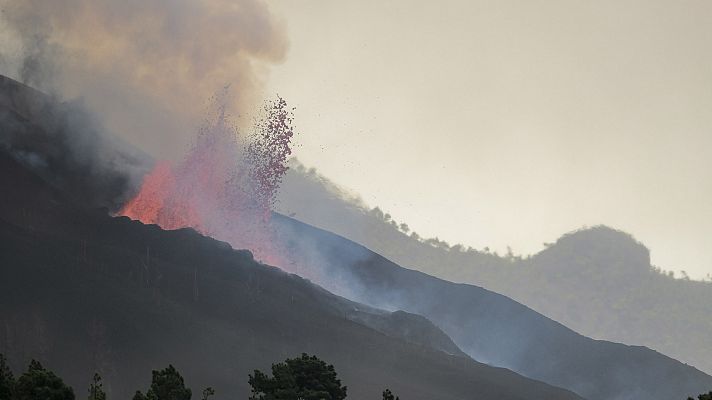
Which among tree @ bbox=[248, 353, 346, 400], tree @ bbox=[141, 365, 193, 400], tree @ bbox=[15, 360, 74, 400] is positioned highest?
tree @ bbox=[248, 353, 346, 400]

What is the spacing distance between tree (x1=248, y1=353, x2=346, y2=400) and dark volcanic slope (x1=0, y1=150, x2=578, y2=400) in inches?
2115

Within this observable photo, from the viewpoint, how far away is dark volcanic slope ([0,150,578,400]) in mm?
121500

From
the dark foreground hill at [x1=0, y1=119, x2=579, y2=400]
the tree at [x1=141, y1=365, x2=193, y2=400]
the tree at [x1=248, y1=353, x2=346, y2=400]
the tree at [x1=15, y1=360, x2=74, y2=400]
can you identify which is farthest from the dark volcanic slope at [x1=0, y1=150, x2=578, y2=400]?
the tree at [x1=15, y1=360, x2=74, y2=400]

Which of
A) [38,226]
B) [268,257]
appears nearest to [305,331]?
Answer: [38,226]

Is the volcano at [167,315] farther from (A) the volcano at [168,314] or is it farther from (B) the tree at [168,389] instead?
(B) the tree at [168,389]

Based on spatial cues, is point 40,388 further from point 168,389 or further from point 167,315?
point 167,315

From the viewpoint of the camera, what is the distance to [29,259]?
13238cm

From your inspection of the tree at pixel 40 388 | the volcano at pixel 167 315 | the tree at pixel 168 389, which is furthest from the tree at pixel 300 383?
the volcano at pixel 167 315

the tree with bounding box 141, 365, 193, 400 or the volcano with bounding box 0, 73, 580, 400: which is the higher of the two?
the volcano with bounding box 0, 73, 580, 400

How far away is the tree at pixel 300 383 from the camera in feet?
209

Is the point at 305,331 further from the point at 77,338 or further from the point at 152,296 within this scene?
the point at 77,338

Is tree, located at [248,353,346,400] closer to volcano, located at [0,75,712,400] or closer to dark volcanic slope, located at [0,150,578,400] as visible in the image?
dark volcanic slope, located at [0,150,578,400]

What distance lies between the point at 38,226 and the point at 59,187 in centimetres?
1736

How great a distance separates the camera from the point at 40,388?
50.6 meters
